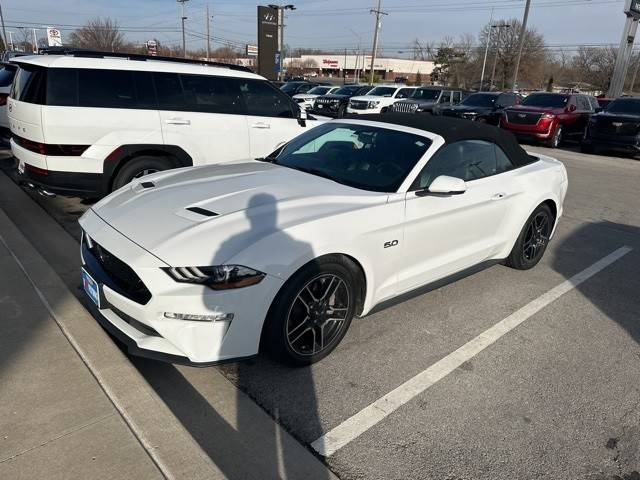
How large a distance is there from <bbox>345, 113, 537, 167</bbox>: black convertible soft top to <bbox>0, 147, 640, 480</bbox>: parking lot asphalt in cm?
133

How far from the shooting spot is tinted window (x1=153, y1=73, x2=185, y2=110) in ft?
19.2

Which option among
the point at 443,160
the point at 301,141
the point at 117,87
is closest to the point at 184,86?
the point at 117,87

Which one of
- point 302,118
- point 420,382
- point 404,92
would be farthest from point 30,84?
point 404,92

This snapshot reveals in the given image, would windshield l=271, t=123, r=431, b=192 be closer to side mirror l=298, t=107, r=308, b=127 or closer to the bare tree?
side mirror l=298, t=107, r=308, b=127

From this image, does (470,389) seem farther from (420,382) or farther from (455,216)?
(455,216)

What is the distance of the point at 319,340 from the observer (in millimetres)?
3176

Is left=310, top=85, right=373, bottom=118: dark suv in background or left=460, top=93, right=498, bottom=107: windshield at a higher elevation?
left=460, top=93, right=498, bottom=107: windshield

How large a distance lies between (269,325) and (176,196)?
3.83ft

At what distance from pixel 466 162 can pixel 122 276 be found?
289cm

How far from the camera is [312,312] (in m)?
3.04

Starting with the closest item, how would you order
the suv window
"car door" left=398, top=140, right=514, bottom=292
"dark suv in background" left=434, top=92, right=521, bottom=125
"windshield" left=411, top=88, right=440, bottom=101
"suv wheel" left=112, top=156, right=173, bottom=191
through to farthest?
"car door" left=398, top=140, right=514, bottom=292 < the suv window < "suv wheel" left=112, top=156, right=173, bottom=191 < "dark suv in background" left=434, top=92, right=521, bottom=125 < "windshield" left=411, top=88, right=440, bottom=101

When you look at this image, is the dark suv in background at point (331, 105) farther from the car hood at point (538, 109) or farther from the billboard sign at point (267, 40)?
the billboard sign at point (267, 40)

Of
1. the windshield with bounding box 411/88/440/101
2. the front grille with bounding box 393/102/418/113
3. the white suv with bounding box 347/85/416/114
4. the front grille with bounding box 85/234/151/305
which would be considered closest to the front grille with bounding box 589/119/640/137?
the front grille with bounding box 393/102/418/113

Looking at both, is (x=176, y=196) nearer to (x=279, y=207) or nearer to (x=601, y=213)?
(x=279, y=207)
